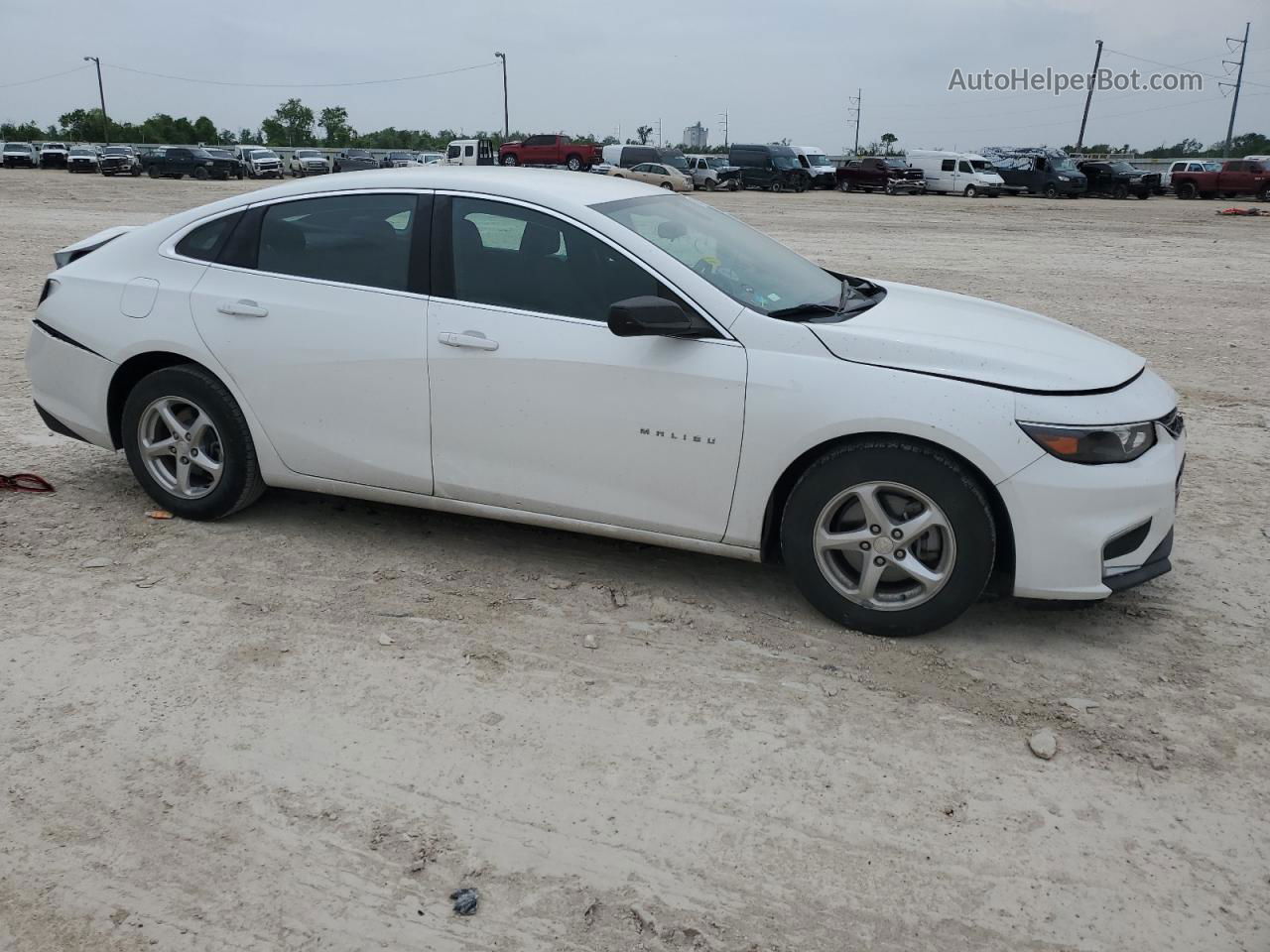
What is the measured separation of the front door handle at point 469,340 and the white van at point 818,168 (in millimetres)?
39430

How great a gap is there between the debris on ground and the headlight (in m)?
2.36

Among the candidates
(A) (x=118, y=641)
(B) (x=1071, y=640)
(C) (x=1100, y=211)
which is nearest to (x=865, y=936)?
(B) (x=1071, y=640)

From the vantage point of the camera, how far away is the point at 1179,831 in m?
2.96

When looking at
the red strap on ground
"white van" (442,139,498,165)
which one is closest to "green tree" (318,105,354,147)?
"white van" (442,139,498,165)

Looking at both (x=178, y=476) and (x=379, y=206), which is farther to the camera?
(x=178, y=476)

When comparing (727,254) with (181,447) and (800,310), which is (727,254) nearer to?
(800,310)

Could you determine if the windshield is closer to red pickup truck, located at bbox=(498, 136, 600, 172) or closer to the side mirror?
the side mirror

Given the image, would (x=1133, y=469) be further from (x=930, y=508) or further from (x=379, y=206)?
(x=379, y=206)

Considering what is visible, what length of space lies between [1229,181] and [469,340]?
4080 centimetres

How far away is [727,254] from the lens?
15.0 feet

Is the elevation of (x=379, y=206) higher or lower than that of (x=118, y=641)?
higher

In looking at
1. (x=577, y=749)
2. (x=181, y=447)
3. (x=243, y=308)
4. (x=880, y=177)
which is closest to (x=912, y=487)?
(x=577, y=749)

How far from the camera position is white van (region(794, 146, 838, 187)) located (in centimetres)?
4172

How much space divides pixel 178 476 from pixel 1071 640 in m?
3.93
